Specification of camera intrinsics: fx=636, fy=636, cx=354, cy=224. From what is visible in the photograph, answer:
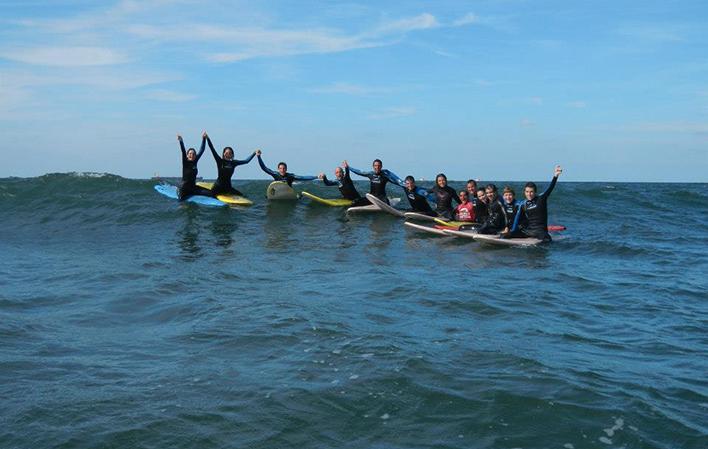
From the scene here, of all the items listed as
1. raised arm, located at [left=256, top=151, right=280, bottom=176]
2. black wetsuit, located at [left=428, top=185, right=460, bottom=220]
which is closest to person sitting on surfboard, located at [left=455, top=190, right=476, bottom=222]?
black wetsuit, located at [left=428, top=185, right=460, bottom=220]

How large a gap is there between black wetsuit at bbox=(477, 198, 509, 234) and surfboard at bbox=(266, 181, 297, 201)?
9161 mm

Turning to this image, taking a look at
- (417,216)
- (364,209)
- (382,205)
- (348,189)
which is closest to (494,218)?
(417,216)

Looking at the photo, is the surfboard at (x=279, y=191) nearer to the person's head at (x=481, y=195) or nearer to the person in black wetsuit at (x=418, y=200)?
the person in black wetsuit at (x=418, y=200)

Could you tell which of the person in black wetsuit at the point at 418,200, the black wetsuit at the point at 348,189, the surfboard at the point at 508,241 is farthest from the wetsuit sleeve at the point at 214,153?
the surfboard at the point at 508,241

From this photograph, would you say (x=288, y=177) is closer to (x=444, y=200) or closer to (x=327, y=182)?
(x=327, y=182)

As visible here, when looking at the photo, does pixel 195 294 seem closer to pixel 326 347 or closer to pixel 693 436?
pixel 326 347

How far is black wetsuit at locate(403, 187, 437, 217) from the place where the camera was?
20.1 metres

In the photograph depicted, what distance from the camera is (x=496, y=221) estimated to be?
16047 millimetres

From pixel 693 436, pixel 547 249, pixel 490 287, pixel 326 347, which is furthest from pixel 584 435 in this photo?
pixel 547 249

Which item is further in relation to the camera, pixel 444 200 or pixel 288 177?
pixel 288 177

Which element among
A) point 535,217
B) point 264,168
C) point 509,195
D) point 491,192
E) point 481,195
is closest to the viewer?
point 535,217

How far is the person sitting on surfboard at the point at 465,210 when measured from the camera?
18062 mm

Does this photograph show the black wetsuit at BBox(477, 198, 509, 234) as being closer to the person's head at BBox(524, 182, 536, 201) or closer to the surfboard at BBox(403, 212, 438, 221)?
the person's head at BBox(524, 182, 536, 201)

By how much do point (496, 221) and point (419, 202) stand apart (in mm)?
4523
